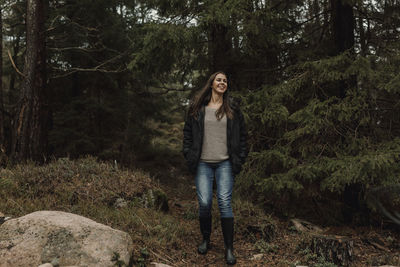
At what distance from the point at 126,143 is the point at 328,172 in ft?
27.6

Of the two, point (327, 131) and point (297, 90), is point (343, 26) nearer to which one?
point (297, 90)

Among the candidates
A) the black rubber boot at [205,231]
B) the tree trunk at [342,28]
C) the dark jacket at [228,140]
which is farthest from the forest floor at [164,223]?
the tree trunk at [342,28]

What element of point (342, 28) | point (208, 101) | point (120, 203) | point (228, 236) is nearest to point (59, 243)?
point (228, 236)

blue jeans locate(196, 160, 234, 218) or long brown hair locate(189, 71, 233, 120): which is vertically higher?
long brown hair locate(189, 71, 233, 120)

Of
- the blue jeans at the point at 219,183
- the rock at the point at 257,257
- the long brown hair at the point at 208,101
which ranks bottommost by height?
the rock at the point at 257,257

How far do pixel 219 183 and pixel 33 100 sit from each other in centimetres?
551

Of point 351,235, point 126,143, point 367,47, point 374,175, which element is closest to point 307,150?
point 374,175

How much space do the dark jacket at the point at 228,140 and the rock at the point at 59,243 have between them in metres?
1.28

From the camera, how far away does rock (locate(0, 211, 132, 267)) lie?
3233 mm

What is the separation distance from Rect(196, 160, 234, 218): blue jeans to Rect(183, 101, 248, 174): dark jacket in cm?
9

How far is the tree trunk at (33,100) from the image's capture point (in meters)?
7.27

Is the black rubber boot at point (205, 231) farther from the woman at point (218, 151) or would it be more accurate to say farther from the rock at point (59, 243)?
the rock at point (59, 243)

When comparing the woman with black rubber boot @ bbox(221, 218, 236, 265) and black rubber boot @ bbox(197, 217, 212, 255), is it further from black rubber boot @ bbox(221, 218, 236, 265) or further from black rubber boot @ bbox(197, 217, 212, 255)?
black rubber boot @ bbox(197, 217, 212, 255)

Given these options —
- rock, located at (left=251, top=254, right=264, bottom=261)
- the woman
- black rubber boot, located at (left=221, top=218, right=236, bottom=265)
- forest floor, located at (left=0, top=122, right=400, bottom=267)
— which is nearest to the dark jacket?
the woman
